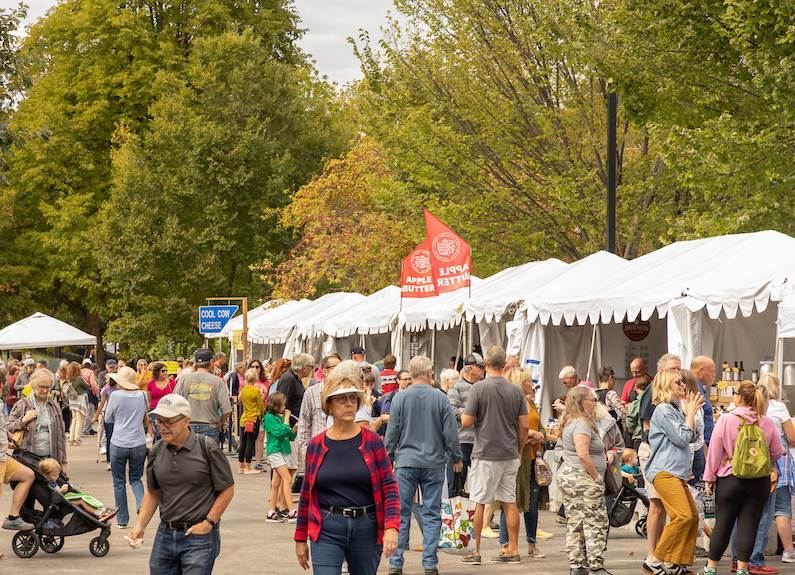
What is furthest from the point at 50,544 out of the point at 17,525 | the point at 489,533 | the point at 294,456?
the point at 489,533

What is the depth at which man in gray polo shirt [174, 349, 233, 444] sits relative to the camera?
11.8 metres

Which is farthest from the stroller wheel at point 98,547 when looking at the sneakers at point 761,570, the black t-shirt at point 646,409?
the sneakers at point 761,570

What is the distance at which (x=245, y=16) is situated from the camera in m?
43.2

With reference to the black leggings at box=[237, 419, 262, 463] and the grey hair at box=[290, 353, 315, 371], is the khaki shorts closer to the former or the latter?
the grey hair at box=[290, 353, 315, 371]

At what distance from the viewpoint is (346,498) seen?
5344 millimetres

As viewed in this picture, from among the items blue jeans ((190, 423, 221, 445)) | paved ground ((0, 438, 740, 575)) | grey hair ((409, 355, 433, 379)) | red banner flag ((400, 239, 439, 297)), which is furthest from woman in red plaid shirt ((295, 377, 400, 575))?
red banner flag ((400, 239, 439, 297))

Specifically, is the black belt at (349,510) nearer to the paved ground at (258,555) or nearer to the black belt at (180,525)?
the black belt at (180,525)

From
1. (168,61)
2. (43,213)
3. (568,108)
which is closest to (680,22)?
(568,108)

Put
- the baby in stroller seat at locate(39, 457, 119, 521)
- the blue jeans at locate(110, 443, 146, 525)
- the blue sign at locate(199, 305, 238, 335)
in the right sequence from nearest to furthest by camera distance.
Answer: the baby in stroller seat at locate(39, 457, 119, 521) → the blue jeans at locate(110, 443, 146, 525) → the blue sign at locate(199, 305, 238, 335)

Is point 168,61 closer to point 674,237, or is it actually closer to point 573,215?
point 573,215

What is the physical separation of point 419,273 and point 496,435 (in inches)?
357

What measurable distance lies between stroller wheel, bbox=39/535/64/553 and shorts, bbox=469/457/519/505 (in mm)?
4316

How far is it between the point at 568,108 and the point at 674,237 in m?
4.94

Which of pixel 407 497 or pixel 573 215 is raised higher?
pixel 573 215
